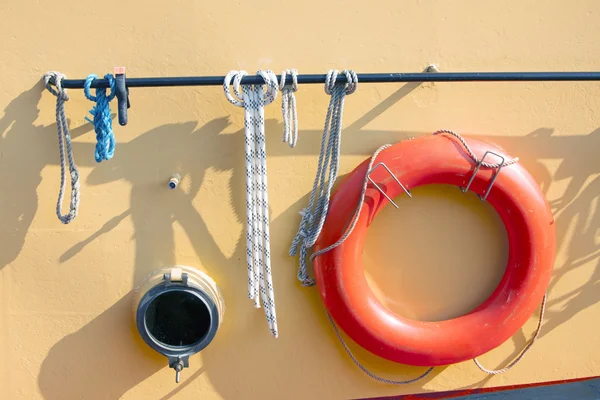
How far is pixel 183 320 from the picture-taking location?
145 centimetres

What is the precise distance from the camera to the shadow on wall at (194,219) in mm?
1407

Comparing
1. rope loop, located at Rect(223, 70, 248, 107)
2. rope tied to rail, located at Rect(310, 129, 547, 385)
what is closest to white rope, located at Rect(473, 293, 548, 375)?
rope tied to rail, located at Rect(310, 129, 547, 385)

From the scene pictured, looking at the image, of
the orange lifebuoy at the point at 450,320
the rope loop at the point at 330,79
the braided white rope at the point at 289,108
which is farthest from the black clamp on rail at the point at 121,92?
the orange lifebuoy at the point at 450,320

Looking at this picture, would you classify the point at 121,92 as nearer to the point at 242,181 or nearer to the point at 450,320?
the point at 242,181

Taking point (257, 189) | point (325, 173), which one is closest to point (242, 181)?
point (257, 189)

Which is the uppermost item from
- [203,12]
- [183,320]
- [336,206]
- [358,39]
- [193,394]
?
[203,12]

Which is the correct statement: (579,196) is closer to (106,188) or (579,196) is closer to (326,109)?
(326,109)

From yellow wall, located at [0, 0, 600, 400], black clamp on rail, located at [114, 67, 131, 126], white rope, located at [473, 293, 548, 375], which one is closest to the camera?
black clamp on rail, located at [114, 67, 131, 126]

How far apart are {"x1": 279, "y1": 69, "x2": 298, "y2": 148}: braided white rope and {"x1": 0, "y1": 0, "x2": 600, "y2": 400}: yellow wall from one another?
0.24 feet

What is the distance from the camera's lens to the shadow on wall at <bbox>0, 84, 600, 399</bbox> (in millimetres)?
1407

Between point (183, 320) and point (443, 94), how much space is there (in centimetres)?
97

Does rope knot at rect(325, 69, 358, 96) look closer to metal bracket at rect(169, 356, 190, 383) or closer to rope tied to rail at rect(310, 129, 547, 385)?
rope tied to rail at rect(310, 129, 547, 385)

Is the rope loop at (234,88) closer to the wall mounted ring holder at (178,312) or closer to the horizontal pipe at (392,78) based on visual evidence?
the horizontal pipe at (392,78)

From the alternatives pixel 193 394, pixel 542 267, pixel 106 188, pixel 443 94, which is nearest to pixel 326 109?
pixel 443 94
